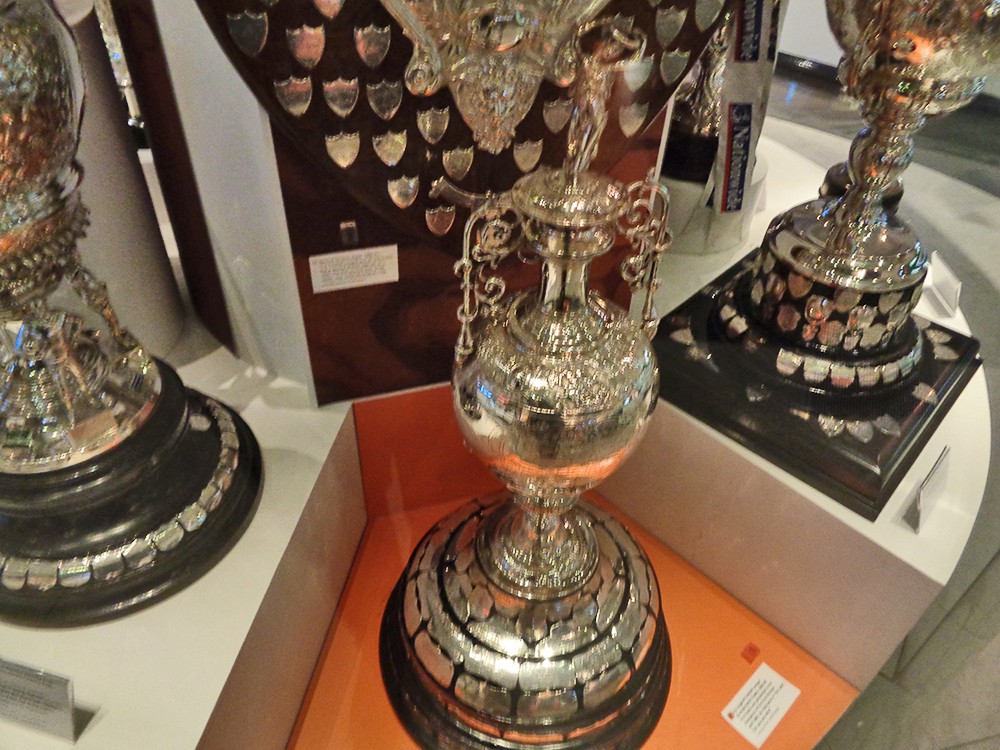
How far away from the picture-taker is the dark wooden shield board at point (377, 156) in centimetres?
66

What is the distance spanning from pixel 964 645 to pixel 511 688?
37.7 inches

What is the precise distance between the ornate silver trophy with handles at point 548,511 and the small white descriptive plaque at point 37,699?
39 cm

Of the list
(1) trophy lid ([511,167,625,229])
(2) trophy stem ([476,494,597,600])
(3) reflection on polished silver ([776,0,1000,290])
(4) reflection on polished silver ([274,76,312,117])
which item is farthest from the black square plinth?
(4) reflection on polished silver ([274,76,312,117])

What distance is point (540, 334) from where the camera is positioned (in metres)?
0.66

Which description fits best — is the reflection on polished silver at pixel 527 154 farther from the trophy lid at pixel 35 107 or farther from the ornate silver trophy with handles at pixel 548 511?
the trophy lid at pixel 35 107

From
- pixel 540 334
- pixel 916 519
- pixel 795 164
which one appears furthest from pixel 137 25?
pixel 795 164

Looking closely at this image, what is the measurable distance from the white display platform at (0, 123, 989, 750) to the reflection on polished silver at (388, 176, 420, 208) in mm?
332

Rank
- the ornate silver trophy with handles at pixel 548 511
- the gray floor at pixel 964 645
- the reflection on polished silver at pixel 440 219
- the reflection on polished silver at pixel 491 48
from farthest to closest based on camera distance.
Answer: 1. the gray floor at pixel 964 645
2. the reflection on polished silver at pixel 440 219
3. the ornate silver trophy with handles at pixel 548 511
4. the reflection on polished silver at pixel 491 48

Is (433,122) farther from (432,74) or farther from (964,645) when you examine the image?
(964,645)

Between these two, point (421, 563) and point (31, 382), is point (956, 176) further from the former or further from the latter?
point (31, 382)

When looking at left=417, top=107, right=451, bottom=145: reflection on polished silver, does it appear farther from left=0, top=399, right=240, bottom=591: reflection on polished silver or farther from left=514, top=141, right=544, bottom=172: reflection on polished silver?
left=0, top=399, right=240, bottom=591: reflection on polished silver

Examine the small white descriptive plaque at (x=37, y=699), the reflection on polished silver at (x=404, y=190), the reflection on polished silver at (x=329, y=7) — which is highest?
the reflection on polished silver at (x=329, y=7)

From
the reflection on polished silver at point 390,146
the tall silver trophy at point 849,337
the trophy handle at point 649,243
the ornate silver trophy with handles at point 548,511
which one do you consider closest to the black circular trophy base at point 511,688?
the ornate silver trophy with handles at point 548,511

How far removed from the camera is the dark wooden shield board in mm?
659
